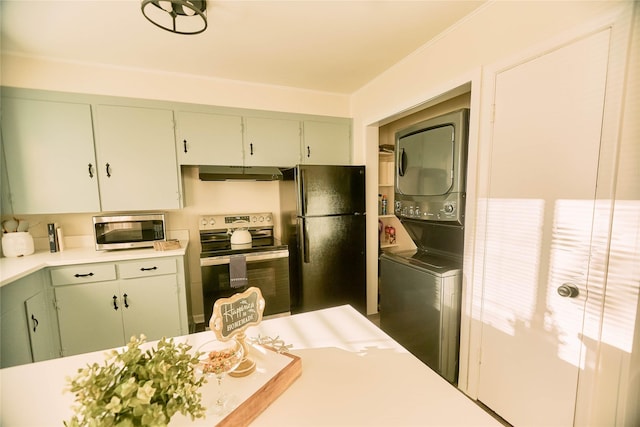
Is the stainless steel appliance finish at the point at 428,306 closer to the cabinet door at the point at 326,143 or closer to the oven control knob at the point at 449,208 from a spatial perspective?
the oven control knob at the point at 449,208

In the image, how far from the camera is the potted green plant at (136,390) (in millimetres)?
481

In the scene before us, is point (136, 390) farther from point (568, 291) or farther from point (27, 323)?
point (27, 323)

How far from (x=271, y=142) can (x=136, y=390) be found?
8.70 ft

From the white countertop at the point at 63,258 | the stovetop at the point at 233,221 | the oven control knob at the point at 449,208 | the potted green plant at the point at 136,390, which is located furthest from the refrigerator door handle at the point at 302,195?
the potted green plant at the point at 136,390

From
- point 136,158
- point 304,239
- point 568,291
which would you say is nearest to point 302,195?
point 304,239

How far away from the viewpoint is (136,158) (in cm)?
249

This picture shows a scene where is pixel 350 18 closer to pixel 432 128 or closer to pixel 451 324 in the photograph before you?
pixel 432 128

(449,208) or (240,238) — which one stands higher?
(449,208)

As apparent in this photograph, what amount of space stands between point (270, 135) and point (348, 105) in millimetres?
1047

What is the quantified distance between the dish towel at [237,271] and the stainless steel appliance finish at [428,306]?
4.27ft

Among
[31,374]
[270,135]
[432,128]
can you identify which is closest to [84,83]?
[270,135]

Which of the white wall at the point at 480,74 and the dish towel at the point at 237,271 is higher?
the white wall at the point at 480,74

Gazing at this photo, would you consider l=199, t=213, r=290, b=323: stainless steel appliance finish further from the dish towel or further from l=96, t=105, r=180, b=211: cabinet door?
l=96, t=105, r=180, b=211: cabinet door

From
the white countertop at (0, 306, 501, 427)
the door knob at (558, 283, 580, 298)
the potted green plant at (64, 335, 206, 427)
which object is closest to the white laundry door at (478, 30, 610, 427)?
the door knob at (558, 283, 580, 298)
